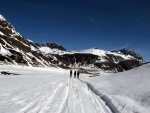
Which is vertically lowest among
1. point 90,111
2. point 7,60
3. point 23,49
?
point 90,111

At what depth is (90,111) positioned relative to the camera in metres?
11.8

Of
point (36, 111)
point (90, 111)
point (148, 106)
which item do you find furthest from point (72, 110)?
point (148, 106)

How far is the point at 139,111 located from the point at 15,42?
192219 mm

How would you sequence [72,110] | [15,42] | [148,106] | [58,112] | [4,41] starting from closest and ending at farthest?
1. [58,112]
2. [72,110]
3. [148,106]
4. [4,41]
5. [15,42]

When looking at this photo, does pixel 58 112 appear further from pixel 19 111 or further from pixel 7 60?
pixel 7 60

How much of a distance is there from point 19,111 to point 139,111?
5.65 meters

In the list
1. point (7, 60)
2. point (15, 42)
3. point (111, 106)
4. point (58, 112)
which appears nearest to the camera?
point (58, 112)

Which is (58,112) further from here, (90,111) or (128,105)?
(128,105)

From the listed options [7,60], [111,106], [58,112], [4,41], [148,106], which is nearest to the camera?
[58,112]

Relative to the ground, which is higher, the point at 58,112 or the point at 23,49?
the point at 23,49

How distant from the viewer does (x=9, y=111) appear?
31.7ft

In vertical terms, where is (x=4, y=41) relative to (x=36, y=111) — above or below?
above

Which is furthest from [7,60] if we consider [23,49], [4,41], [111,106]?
[111,106]

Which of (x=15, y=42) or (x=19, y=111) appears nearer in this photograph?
(x=19, y=111)
